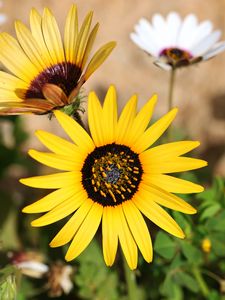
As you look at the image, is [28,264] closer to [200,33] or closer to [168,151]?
[168,151]

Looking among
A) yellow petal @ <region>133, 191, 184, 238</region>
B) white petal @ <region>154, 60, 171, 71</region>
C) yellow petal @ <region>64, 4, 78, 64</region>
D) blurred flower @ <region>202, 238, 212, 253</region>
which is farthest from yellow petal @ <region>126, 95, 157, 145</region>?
Answer: blurred flower @ <region>202, 238, 212, 253</region>

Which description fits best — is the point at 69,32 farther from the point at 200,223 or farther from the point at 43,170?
the point at 43,170

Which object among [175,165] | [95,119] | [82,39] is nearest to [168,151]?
[175,165]

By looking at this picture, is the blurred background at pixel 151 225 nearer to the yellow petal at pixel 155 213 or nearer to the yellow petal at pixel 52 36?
the yellow petal at pixel 155 213

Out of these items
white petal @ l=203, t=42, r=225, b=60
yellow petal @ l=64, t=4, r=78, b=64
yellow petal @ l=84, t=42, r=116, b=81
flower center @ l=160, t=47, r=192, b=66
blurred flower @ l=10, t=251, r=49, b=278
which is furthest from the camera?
blurred flower @ l=10, t=251, r=49, b=278

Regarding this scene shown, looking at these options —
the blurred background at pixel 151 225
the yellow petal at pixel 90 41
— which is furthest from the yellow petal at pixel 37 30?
the blurred background at pixel 151 225

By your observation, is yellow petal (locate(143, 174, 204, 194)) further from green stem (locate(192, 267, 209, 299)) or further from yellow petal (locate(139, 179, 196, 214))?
green stem (locate(192, 267, 209, 299))

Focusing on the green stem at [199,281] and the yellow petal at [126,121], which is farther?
the green stem at [199,281]
